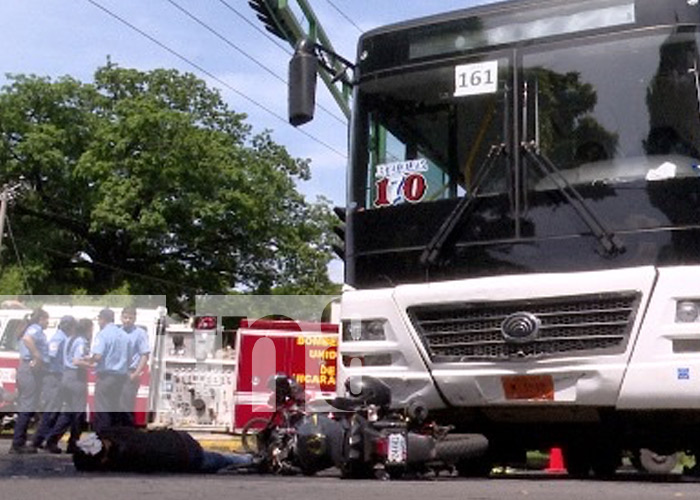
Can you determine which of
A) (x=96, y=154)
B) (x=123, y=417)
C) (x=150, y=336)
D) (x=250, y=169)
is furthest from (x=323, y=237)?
(x=123, y=417)

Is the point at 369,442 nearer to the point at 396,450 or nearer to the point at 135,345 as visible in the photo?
the point at 396,450

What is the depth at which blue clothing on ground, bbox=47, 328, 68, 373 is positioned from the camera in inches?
578

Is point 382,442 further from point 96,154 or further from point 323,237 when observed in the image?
point 323,237

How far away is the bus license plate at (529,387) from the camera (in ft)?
27.2

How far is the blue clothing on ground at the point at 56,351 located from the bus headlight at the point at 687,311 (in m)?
8.58

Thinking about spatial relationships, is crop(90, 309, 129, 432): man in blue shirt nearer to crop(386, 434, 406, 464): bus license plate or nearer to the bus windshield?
the bus windshield

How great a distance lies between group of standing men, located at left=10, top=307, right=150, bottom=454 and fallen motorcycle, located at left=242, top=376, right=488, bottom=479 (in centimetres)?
519

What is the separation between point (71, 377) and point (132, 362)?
0.83 meters

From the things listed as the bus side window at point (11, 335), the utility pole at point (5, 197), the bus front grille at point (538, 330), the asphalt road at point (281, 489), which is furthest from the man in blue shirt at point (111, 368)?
the utility pole at point (5, 197)

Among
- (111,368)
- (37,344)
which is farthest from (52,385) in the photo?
(111,368)

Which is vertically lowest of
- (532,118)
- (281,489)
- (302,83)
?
(281,489)

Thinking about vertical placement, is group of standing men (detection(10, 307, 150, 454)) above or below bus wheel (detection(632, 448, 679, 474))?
above

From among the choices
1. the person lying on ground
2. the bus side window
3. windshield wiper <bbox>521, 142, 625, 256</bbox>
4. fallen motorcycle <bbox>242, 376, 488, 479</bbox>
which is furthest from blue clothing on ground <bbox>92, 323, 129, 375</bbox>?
the bus side window

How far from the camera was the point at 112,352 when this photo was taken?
14.2m
